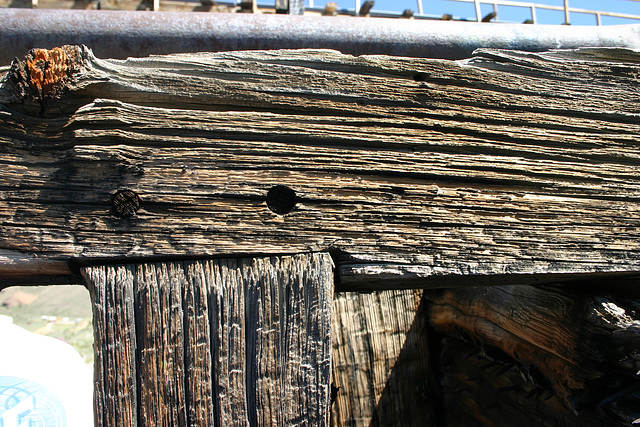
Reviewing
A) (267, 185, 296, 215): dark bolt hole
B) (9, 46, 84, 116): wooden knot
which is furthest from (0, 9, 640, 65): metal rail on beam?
(267, 185, 296, 215): dark bolt hole

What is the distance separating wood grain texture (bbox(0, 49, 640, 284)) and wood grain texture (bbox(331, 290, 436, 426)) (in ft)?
4.23

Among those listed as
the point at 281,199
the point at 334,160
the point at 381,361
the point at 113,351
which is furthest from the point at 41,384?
the point at 334,160

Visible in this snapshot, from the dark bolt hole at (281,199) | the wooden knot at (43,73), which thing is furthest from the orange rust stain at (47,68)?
the dark bolt hole at (281,199)

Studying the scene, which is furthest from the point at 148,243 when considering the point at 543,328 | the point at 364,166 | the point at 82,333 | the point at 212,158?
the point at 82,333

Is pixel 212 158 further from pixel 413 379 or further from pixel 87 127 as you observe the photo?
pixel 413 379

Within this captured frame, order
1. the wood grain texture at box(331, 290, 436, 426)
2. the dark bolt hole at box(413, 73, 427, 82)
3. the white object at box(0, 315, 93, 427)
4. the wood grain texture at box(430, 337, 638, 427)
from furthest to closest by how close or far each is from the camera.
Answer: the white object at box(0, 315, 93, 427) → the wood grain texture at box(331, 290, 436, 426) → the wood grain texture at box(430, 337, 638, 427) → the dark bolt hole at box(413, 73, 427, 82)

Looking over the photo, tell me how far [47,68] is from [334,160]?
685 millimetres

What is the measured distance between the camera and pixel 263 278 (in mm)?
1037

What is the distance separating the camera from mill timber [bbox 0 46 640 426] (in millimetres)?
1001

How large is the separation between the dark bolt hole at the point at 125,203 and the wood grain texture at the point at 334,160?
0.05 ft

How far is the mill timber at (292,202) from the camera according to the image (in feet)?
3.28

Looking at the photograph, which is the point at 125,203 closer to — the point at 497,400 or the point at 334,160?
the point at 334,160

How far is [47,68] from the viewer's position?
39.6 inches

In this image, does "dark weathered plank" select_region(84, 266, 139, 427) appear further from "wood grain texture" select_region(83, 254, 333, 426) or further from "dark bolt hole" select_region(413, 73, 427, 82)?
"dark bolt hole" select_region(413, 73, 427, 82)
